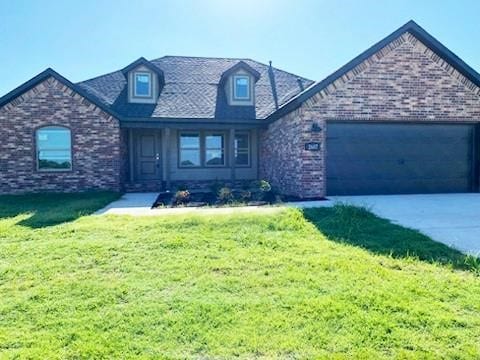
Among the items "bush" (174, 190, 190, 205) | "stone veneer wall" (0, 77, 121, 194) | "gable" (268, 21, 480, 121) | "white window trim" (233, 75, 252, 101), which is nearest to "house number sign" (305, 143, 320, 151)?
"gable" (268, 21, 480, 121)

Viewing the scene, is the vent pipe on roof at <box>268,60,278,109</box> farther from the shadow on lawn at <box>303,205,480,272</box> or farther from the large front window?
the shadow on lawn at <box>303,205,480,272</box>

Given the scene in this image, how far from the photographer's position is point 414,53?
1100 centimetres

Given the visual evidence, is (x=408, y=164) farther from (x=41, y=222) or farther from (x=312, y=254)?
(x=41, y=222)

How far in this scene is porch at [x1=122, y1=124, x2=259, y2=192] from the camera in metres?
15.0

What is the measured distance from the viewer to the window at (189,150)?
51.2 feet

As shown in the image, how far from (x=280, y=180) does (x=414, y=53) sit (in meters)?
5.94

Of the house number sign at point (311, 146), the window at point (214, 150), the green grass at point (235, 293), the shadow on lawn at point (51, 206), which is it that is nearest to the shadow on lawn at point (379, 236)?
the green grass at point (235, 293)

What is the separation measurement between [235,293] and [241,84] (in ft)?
42.9

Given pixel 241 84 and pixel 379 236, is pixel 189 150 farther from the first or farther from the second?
pixel 379 236

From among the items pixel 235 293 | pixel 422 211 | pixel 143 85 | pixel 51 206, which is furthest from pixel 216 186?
pixel 235 293

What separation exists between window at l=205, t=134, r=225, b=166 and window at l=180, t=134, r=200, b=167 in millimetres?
403

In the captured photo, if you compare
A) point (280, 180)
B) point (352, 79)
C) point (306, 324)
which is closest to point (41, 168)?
point (280, 180)

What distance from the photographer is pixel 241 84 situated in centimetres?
1571

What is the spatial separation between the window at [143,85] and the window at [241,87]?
12.2 ft
